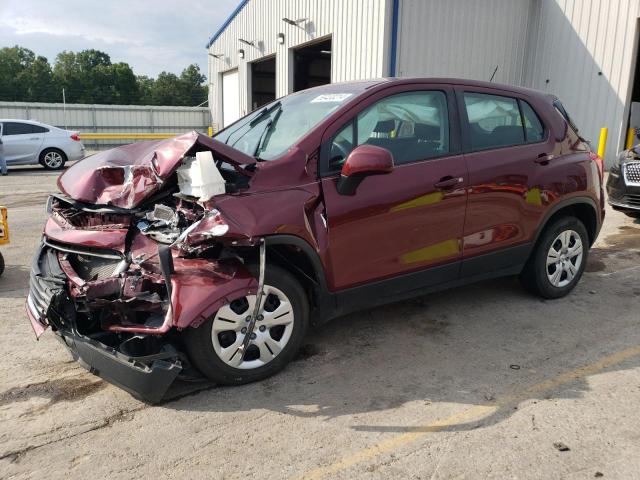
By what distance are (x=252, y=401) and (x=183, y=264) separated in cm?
88

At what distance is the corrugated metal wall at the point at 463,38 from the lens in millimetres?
13625

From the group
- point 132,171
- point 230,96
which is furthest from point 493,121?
point 230,96

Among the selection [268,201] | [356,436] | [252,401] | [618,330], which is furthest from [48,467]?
[618,330]

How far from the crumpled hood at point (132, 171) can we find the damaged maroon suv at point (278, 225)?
0.01m

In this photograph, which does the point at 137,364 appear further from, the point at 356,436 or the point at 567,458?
the point at 567,458

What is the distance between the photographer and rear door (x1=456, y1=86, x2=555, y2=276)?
157 inches

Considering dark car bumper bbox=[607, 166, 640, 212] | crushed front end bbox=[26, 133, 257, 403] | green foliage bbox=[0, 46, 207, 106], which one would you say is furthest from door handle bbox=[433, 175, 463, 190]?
green foliage bbox=[0, 46, 207, 106]

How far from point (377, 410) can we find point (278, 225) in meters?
1.18

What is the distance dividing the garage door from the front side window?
66.4ft

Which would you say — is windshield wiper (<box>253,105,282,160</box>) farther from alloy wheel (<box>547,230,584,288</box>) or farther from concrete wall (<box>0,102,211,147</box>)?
concrete wall (<box>0,102,211,147</box>)

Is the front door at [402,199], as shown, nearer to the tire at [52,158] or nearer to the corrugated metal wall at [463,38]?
the corrugated metal wall at [463,38]

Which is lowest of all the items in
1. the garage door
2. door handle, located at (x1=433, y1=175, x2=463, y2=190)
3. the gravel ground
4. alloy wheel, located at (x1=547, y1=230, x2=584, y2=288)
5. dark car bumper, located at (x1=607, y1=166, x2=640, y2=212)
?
the gravel ground

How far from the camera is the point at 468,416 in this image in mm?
2939

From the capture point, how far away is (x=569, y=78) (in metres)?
14.9
